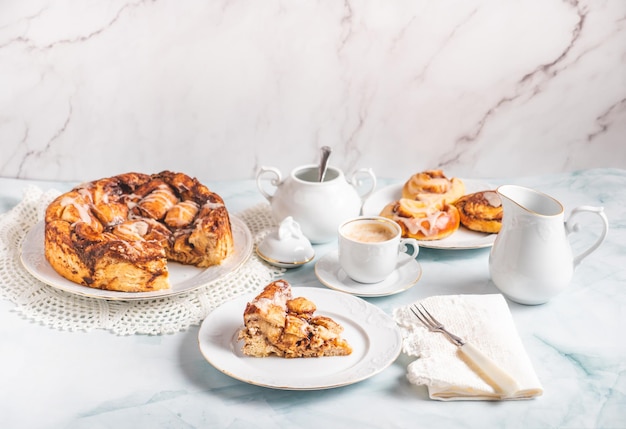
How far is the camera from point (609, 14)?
2.06 meters

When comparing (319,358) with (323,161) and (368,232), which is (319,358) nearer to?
(368,232)

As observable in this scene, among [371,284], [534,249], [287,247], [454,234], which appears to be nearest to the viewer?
[534,249]

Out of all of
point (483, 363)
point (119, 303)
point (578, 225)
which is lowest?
point (119, 303)

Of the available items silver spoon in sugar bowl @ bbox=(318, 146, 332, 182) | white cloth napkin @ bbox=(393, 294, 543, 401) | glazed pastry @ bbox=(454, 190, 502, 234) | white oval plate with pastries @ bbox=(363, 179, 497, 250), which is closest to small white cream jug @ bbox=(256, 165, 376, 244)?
silver spoon in sugar bowl @ bbox=(318, 146, 332, 182)

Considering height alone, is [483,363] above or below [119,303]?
above

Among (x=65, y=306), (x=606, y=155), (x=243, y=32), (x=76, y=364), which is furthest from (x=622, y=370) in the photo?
(x=243, y=32)

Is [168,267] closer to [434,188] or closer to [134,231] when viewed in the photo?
[134,231]

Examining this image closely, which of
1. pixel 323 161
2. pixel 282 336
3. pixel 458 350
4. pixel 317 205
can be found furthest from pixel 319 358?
pixel 323 161

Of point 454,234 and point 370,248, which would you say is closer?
point 370,248

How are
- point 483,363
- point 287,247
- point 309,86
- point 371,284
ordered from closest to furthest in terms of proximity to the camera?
point 483,363 < point 371,284 < point 287,247 < point 309,86

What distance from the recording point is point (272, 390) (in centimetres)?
118

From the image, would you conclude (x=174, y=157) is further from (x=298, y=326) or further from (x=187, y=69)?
(x=298, y=326)

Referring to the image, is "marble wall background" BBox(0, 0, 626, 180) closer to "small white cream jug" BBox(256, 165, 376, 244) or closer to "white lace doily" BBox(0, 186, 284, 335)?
"small white cream jug" BBox(256, 165, 376, 244)

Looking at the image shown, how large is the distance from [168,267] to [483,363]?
2.32ft
